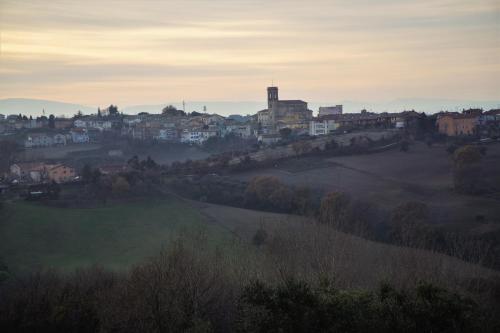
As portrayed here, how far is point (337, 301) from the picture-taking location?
750 centimetres

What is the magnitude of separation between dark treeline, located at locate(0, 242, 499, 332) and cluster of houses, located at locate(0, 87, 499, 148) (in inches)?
988

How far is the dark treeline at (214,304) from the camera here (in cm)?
738

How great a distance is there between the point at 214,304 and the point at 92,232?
32.0 ft

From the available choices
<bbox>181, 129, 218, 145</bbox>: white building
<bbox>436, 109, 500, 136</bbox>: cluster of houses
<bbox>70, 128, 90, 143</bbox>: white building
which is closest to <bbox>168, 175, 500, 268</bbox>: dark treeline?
<bbox>436, 109, 500, 136</bbox>: cluster of houses

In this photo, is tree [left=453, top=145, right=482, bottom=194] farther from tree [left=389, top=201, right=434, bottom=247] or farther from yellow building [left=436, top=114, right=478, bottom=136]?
yellow building [left=436, top=114, right=478, bottom=136]

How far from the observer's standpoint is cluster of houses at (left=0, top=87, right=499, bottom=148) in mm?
34969

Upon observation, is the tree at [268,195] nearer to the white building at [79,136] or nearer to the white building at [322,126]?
the white building at [322,126]

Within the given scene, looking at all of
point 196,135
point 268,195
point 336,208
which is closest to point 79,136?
point 196,135

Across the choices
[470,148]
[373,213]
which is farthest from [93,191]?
[470,148]

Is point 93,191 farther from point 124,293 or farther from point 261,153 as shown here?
point 124,293

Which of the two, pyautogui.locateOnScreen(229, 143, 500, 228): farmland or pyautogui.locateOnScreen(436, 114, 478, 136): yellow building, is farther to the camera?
pyautogui.locateOnScreen(436, 114, 478, 136): yellow building

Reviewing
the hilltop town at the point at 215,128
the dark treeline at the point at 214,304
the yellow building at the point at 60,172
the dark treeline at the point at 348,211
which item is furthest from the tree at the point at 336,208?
the yellow building at the point at 60,172

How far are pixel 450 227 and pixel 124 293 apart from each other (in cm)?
1053

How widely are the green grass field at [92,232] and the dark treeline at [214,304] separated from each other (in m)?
3.21
